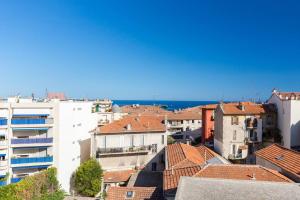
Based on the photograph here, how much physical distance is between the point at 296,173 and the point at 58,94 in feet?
143

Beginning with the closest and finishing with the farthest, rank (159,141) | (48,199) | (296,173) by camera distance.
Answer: (296,173) < (48,199) < (159,141)

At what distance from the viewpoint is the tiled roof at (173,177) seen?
944 inches

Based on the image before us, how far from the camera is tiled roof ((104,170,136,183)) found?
39688 millimetres

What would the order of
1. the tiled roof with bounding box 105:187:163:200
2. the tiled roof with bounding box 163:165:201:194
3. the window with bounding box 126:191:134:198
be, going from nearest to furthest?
the tiled roof with bounding box 163:165:201:194 < the tiled roof with bounding box 105:187:163:200 < the window with bounding box 126:191:134:198

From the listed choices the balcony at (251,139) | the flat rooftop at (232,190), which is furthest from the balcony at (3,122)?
the balcony at (251,139)

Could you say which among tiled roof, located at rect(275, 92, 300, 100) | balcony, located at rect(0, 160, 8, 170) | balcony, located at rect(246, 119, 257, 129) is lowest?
balcony, located at rect(0, 160, 8, 170)

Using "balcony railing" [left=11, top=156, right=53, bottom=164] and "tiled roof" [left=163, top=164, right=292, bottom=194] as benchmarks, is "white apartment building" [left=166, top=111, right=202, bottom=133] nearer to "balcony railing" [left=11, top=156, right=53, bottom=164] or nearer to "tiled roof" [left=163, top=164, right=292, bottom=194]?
"balcony railing" [left=11, top=156, right=53, bottom=164]

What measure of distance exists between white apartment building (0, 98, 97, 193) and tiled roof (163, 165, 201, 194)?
63.0 ft

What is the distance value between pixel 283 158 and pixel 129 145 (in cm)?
2244

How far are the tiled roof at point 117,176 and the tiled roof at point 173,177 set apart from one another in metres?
13.5

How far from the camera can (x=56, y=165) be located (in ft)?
132

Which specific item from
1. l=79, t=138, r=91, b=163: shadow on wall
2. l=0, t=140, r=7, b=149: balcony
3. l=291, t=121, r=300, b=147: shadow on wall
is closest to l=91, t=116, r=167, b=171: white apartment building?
l=79, t=138, r=91, b=163: shadow on wall

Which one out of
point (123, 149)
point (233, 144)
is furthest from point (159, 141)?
point (233, 144)

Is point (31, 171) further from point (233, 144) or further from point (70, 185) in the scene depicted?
point (233, 144)
